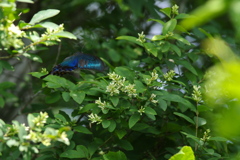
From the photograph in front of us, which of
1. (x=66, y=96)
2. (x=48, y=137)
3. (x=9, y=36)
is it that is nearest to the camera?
(x=48, y=137)

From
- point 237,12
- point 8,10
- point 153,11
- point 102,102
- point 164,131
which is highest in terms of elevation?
point 237,12

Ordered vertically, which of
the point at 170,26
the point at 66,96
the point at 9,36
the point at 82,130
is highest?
the point at 9,36

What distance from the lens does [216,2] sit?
406 millimetres

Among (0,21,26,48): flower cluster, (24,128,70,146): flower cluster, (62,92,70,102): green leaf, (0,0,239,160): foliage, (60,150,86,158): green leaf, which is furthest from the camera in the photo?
(62,92,70,102): green leaf

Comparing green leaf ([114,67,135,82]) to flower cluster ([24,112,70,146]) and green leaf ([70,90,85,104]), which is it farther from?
flower cluster ([24,112,70,146])

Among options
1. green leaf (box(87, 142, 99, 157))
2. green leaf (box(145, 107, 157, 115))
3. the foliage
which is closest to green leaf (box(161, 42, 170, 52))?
the foliage

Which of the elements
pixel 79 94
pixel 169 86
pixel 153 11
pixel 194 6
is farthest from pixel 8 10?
pixel 194 6

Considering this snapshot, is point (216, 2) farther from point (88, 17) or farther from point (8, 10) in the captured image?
point (88, 17)

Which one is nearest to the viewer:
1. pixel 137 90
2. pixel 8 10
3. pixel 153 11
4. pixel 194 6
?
pixel 8 10

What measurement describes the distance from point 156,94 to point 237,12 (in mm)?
1135

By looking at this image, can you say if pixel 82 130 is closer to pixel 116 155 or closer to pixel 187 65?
pixel 116 155

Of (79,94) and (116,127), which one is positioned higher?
(79,94)

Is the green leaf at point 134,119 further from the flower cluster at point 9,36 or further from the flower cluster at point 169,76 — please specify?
the flower cluster at point 9,36

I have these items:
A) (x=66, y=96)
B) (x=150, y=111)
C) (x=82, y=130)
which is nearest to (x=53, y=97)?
(x=66, y=96)
